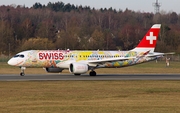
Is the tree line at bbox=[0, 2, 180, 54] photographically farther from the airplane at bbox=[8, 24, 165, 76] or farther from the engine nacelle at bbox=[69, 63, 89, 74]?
the engine nacelle at bbox=[69, 63, 89, 74]

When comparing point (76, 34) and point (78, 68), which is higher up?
point (76, 34)

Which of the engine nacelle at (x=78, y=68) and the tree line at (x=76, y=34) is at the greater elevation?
the tree line at (x=76, y=34)

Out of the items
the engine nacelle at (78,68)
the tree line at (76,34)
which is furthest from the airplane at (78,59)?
the tree line at (76,34)

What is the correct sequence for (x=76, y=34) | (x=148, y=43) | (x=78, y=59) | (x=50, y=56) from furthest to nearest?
(x=76, y=34), (x=148, y=43), (x=78, y=59), (x=50, y=56)

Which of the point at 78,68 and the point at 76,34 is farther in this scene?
the point at 76,34

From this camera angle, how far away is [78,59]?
5319 cm

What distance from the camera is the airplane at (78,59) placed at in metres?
51.6

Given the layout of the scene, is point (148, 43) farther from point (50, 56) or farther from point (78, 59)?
point (50, 56)

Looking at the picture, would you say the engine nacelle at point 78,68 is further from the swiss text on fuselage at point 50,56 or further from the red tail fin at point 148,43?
the red tail fin at point 148,43

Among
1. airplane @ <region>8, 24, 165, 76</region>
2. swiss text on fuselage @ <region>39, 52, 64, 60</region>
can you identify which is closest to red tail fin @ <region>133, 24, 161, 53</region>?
airplane @ <region>8, 24, 165, 76</region>

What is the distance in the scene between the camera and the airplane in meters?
51.6

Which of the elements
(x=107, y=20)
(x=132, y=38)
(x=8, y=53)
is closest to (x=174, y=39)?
(x=132, y=38)

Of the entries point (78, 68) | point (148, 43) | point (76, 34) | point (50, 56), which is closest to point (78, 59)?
point (78, 68)

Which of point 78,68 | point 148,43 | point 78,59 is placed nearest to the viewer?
point 78,68
